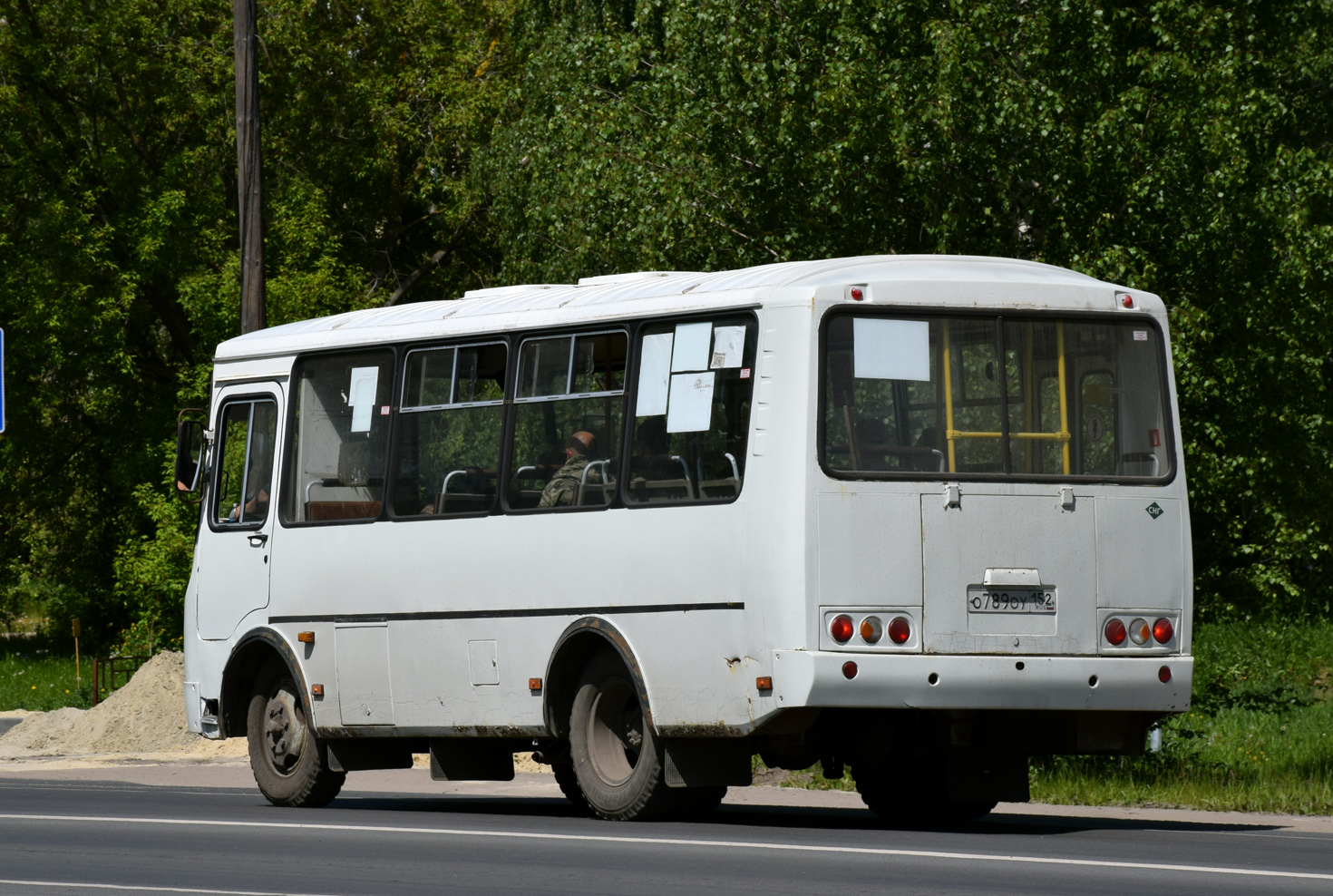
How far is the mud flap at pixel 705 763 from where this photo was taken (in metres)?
12.1

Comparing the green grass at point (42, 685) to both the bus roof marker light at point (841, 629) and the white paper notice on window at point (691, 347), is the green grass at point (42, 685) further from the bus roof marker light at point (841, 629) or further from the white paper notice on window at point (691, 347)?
the bus roof marker light at point (841, 629)

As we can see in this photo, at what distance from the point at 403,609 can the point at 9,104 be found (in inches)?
953

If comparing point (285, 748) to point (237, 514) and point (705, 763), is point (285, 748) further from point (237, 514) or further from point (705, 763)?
point (705, 763)

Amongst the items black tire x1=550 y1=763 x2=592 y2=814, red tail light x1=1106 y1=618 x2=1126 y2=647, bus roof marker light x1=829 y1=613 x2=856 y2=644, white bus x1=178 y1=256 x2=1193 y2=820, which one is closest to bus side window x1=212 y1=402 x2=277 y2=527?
white bus x1=178 y1=256 x2=1193 y2=820

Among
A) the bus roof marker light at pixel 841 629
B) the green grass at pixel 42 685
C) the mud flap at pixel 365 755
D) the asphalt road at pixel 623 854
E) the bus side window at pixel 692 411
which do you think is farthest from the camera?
the green grass at pixel 42 685

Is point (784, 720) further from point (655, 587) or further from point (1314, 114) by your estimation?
point (1314, 114)

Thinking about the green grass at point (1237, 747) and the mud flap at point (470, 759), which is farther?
the green grass at point (1237, 747)

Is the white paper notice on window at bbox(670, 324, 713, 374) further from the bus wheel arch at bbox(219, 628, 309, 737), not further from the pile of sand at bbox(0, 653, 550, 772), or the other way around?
the pile of sand at bbox(0, 653, 550, 772)

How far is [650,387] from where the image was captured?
12375 mm

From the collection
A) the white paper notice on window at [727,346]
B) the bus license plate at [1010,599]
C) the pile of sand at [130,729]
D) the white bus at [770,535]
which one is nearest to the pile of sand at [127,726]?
the pile of sand at [130,729]

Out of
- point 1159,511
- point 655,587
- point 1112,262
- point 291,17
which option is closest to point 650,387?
point 655,587

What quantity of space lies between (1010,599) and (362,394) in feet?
15.9

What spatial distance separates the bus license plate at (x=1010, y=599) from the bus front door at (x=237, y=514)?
539 centimetres

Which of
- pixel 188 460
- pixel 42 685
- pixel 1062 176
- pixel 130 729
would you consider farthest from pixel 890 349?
pixel 42 685
